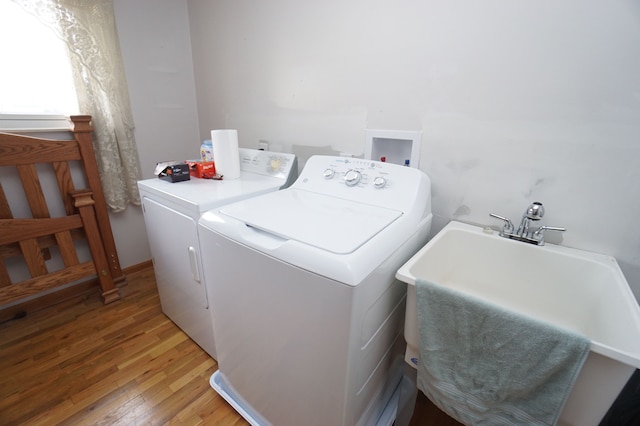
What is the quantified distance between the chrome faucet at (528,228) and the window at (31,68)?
2491mm

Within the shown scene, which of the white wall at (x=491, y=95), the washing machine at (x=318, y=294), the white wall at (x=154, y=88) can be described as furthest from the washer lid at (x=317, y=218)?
the white wall at (x=154, y=88)

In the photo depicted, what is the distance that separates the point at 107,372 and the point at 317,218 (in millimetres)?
1419

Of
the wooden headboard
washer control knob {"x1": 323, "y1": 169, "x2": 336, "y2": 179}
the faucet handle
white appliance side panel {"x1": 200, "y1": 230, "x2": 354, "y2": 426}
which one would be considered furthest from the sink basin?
the wooden headboard

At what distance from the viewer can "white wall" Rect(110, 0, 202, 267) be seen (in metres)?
1.84

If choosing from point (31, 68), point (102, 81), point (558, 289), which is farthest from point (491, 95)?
point (31, 68)

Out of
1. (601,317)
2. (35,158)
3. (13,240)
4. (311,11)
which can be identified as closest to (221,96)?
(311,11)

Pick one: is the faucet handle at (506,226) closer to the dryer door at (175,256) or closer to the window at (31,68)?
the dryer door at (175,256)

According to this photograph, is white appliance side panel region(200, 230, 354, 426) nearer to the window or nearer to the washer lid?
the washer lid

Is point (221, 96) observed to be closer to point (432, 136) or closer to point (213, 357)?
point (432, 136)

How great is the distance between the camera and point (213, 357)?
1462 millimetres

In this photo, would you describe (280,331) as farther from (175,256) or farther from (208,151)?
(208,151)

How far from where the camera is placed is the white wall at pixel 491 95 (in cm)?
86

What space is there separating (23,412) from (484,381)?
1.87 m

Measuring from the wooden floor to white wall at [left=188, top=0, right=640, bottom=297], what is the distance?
91 centimetres
